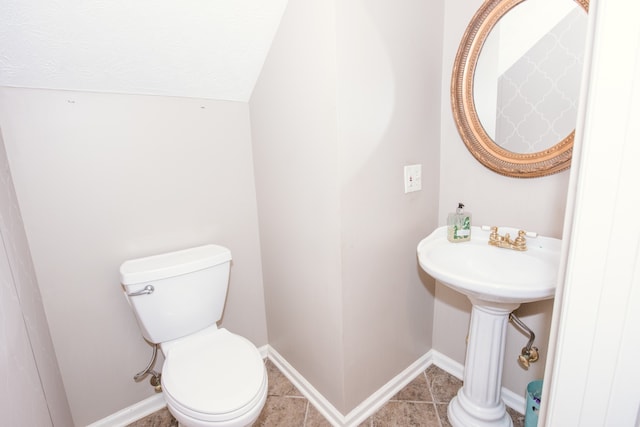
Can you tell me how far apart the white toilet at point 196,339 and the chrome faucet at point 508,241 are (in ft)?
3.57

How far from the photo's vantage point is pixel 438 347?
1728mm

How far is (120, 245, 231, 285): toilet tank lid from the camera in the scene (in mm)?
1245

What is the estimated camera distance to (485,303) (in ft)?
3.90

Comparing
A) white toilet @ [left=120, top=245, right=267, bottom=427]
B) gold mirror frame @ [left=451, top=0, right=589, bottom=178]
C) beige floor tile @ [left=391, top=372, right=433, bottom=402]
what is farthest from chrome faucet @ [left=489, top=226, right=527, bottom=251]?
white toilet @ [left=120, top=245, right=267, bottom=427]

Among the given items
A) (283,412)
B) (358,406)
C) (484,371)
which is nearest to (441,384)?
(484,371)

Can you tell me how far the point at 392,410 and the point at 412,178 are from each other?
1.11 m

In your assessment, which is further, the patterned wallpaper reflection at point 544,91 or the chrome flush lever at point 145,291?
the chrome flush lever at point 145,291

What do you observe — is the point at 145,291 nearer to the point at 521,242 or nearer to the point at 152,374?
the point at 152,374

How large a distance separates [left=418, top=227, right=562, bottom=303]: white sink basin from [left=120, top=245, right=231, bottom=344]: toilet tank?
937mm

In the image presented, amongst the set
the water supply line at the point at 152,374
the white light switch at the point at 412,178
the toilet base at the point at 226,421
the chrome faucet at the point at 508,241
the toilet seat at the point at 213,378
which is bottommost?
the water supply line at the point at 152,374

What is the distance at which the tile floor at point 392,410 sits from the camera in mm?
1396

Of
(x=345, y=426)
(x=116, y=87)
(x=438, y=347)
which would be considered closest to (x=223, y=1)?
(x=116, y=87)

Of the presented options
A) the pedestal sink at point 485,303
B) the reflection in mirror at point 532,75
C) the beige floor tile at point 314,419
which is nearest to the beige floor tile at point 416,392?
the pedestal sink at point 485,303

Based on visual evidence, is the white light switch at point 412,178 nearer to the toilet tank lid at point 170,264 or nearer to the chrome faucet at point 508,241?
the chrome faucet at point 508,241
